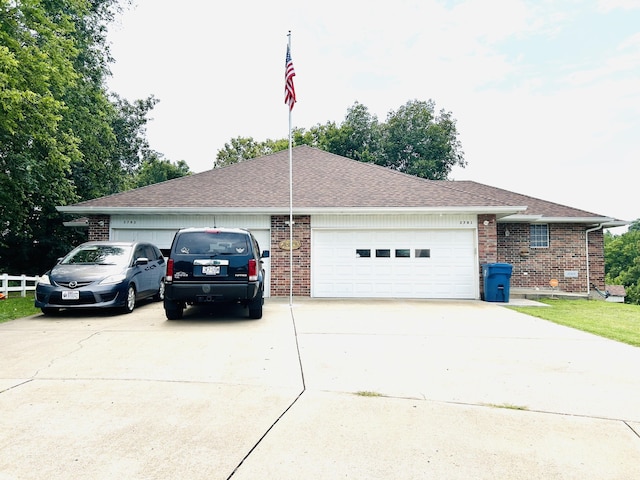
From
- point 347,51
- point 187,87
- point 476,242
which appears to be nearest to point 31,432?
point 476,242

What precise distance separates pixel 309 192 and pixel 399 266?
400 cm

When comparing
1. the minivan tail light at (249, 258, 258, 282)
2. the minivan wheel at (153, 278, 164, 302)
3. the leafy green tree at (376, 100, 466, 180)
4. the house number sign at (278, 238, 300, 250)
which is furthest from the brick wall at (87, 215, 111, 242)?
the leafy green tree at (376, 100, 466, 180)

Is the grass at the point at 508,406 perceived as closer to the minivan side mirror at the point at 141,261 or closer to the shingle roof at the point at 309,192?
the minivan side mirror at the point at 141,261

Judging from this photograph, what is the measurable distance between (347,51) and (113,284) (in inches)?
543

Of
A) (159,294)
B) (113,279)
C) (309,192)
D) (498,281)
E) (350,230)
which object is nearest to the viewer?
(113,279)

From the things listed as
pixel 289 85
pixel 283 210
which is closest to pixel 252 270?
pixel 283 210

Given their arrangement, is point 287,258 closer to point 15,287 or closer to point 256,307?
point 256,307

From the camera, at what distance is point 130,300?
8766 millimetres

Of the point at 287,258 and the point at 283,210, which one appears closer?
the point at 283,210

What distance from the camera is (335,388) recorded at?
12.9 feet

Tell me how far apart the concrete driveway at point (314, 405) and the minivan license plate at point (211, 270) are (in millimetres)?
1142

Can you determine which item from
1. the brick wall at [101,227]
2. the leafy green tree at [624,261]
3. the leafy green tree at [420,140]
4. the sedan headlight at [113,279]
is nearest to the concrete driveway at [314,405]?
the sedan headlight at [113,279]

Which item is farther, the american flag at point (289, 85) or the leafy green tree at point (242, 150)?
the leafy green tree at point (242, 150)

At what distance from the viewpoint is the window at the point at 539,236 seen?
1506cm
